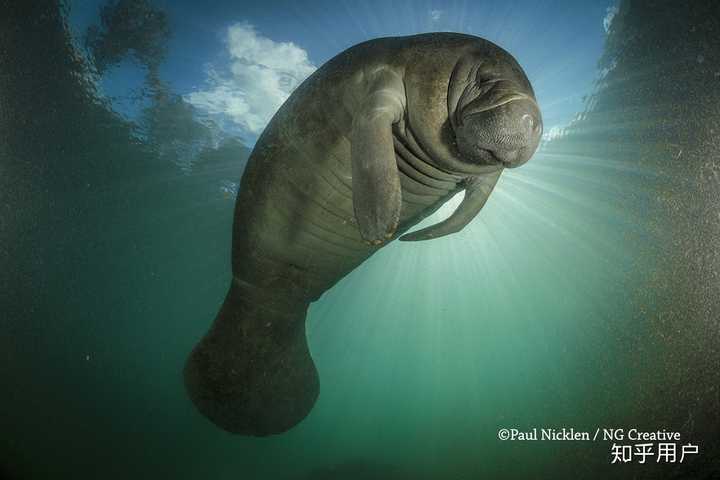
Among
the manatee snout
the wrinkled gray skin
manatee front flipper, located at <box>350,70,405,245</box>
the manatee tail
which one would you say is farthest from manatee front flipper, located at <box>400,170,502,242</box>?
the manatee tail

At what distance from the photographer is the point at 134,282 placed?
2488 cm

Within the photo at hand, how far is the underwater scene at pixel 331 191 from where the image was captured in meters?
2.33

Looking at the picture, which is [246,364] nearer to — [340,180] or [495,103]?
[340,180]

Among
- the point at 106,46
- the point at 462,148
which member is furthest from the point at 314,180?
the point at 106,46

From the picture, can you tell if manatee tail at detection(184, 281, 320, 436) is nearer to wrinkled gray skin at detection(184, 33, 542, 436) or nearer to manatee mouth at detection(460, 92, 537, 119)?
wrinkled gray skin at detection(184, 33, 542, 436)

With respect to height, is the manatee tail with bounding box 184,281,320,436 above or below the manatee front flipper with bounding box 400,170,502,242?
below

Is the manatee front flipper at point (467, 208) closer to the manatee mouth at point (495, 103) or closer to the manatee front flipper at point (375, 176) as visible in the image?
the manatee mouth at point (495, 103)

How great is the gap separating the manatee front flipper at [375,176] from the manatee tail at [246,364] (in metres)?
2.28

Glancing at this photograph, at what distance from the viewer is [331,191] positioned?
2699 mm

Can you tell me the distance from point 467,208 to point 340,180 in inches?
38.3

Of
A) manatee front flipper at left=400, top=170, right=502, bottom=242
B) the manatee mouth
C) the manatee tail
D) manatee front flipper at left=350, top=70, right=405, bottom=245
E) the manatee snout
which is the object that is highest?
manatee front flipper at left=400, top=170, right=502, bottom=242

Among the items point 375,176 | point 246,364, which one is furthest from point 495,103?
point 246,364

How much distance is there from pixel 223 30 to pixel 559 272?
3060 cm

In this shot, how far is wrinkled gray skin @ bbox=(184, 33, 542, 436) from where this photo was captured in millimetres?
1687
